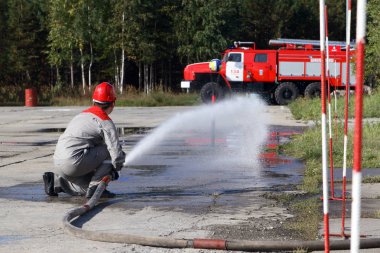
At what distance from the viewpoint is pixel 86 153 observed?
9305 millimetres

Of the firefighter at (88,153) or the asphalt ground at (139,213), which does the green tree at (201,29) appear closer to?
the asphalt ground at (139,213)

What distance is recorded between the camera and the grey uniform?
928cm

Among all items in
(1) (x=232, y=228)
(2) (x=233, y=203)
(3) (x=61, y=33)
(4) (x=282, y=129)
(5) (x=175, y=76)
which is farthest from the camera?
(5) (x=175, y=76)

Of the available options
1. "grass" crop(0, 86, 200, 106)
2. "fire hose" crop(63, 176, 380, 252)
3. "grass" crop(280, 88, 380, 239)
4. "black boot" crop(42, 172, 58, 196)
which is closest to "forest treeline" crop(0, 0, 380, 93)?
"grass" crop(0, 86, 200, 106)

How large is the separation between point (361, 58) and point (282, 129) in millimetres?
18731

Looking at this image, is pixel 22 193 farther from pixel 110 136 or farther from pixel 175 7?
pixel 175 7

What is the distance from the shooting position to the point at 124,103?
4269 cm

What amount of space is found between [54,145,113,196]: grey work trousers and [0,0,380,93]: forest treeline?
44.0 meters

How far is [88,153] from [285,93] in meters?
30.8

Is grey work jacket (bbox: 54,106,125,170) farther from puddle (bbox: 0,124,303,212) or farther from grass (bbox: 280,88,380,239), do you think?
grass (bbox: 280,88,380,239)

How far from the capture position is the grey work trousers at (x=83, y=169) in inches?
366

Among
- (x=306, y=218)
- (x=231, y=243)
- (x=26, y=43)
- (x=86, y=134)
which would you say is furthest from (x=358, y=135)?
(x=26, y=43)

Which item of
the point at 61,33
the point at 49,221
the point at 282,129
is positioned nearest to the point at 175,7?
the point at 61,33

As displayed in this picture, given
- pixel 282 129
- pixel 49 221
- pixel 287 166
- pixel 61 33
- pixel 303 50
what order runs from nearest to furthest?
pixel 49 221 < pixel 287 166 < pixel 282 129 < pixel 303 50 < pixel 61 33
